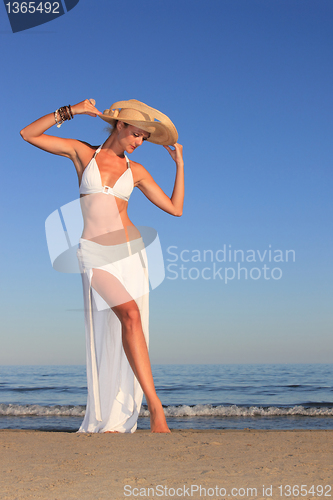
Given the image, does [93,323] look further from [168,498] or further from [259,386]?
[259,386]

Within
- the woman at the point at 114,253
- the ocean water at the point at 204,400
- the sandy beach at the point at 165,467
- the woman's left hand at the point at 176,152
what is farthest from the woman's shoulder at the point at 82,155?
the ocean water at the point at 204,400

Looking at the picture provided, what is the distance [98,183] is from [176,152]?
818 millimetres

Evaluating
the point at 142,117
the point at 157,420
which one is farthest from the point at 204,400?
the point at 142,117

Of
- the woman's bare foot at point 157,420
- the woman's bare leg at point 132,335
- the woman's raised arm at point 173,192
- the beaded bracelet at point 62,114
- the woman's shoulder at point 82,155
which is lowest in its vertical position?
the woman's bare foot at point 157,420

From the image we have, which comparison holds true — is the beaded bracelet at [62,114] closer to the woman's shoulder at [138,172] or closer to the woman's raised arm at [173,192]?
the woman's shoulder at [138,172]

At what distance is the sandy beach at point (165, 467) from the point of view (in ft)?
6.05

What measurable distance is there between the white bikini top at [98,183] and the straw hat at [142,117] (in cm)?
33

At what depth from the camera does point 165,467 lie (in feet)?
7.22

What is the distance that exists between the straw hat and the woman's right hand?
0.33 feet

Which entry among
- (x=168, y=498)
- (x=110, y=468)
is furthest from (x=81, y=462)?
(x=168, y=498)

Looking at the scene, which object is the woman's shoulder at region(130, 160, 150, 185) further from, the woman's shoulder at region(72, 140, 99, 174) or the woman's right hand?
the woman's right hand

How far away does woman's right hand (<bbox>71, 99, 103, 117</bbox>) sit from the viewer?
3.57 m

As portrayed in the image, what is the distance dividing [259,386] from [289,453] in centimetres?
1230

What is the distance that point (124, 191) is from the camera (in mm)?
3836
